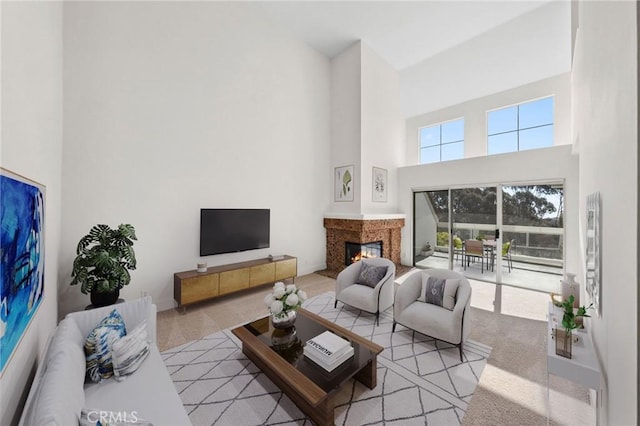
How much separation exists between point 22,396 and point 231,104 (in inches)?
163

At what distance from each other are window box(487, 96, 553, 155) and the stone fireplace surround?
2922mm

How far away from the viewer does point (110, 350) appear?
167 centimetres

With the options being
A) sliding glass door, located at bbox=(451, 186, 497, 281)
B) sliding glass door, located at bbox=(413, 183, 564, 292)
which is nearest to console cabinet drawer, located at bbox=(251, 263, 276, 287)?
sliding glass door, located at bbox=(413, 183, 564, 292)

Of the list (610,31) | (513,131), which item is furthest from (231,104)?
(513,131)

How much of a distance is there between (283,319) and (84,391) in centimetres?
138

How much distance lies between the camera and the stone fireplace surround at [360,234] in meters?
5.25

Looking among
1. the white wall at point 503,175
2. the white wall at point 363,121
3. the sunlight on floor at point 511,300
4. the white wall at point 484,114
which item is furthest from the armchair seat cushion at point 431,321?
the white wall at point 484,114

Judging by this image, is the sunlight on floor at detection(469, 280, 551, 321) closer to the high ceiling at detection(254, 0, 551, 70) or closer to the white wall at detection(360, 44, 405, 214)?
the white wall at detection(360, 44, 405, 214)

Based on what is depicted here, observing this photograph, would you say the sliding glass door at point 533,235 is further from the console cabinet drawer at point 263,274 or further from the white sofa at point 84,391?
the white sofa at point 84,391

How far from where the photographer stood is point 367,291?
10.9 feet

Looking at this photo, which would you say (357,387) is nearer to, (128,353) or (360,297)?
(360,297)

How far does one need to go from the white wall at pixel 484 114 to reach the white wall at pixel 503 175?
973 millimetres

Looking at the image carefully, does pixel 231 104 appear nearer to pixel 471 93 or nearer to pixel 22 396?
pixel 22 396

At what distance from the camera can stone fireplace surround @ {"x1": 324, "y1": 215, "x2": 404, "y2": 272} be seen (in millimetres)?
5246
